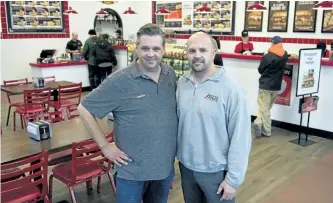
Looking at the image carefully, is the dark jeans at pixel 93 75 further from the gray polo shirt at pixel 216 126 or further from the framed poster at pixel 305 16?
the gray polo shirt at pixel 216 126

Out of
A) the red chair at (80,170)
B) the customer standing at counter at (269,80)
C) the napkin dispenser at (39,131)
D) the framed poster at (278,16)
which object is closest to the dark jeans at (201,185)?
the red chair at (80,170)

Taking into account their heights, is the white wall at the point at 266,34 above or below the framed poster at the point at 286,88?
above

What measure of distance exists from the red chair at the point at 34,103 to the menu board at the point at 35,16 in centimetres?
470

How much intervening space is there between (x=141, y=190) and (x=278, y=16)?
799 cm

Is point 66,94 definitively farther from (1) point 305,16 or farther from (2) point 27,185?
(1) point 305,16

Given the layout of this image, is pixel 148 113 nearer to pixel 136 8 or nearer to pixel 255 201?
pixel 255 201

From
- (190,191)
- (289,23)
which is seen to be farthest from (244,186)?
(289,23)

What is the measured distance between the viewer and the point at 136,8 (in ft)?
39.0

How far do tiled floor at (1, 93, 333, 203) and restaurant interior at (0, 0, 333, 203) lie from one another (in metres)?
0.01

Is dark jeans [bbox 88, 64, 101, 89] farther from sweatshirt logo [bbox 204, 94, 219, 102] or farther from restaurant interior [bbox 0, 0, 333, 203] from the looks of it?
sweatshirt logo [bbox 204, 94, 219, 102]

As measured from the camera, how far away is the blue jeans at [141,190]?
1962mm

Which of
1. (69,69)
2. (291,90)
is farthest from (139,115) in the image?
(69,69)

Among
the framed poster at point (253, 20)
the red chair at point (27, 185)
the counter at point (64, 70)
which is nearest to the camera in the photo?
the red chair at point (27, 185)

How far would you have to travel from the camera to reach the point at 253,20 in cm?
928
